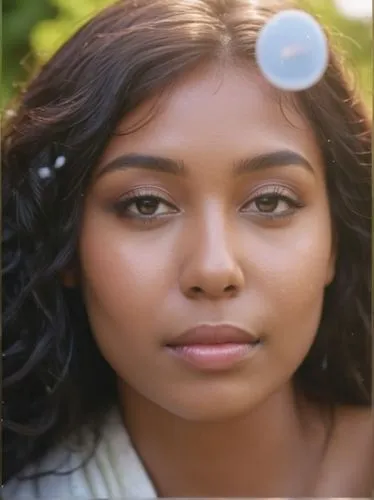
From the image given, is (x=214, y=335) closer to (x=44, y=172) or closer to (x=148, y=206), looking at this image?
(x=148, y=206)

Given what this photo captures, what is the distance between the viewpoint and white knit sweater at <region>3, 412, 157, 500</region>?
1755 millimetres

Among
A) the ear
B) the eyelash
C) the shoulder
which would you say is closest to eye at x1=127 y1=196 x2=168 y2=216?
the eyelash

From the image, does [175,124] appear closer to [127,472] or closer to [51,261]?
[51,261]

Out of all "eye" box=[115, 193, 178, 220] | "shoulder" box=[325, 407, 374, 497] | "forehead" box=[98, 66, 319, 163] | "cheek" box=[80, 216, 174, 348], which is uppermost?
"forehead" box=[98, 66, 319, 163]

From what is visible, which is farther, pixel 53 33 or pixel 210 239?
pixel 53 33

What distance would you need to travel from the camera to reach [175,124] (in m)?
1.63

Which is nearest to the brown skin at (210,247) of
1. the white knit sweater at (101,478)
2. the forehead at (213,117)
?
the forehead at (213,117)

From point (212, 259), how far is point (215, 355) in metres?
0.18

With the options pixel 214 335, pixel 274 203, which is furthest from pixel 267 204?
pixel 214 335

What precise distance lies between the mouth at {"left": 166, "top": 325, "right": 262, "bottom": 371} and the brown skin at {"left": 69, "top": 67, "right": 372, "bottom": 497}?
0.01 metres

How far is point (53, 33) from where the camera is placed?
1.73 meters

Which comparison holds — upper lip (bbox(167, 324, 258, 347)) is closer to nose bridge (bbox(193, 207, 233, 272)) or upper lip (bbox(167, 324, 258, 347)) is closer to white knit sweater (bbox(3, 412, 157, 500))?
nose bridge (bbox(193, 207, 233, 272))

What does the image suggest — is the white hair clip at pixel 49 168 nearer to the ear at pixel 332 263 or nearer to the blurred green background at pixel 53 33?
the blurred green background at pixel 53 33

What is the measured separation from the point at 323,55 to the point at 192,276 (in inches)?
19.2
